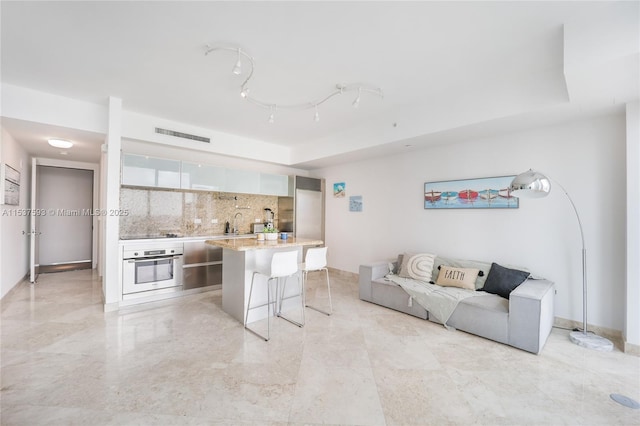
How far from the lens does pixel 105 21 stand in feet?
7.18

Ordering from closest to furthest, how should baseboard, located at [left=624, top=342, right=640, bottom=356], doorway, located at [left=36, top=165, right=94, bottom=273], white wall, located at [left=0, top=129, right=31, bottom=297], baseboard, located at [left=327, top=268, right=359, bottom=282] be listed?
baseboard, located at [left=624, top=342, right=640, bottom=356] < white wall, located at [left=0, top=129, right=31, bottom=297] < baseboard, located at [left=327, top=268, right=359, bottom=282] < doorway, located at [left=36, top=165, right=94, bottom=273]

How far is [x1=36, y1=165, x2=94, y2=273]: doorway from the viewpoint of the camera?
6246 mm

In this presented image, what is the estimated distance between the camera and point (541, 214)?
3498 millimetres

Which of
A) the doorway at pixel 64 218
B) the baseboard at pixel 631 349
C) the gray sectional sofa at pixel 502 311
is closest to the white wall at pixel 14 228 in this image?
the doorway at pixel 64 218

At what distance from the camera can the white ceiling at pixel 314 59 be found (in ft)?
6.83

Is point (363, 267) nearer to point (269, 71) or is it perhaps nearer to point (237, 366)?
point (237, 366)

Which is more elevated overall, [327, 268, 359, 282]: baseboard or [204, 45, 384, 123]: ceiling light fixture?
[204, 45, 384, 123]: ceiling light fixture

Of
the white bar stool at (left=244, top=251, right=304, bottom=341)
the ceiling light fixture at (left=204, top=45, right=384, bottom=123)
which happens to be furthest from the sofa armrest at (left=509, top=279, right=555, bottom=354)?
the ceiling light fixture at (left=204, top=45, right=384, bottom=123)

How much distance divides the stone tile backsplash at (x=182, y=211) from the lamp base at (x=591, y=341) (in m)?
5.19

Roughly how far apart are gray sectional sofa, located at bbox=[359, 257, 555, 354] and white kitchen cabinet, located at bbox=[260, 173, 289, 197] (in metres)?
2.99

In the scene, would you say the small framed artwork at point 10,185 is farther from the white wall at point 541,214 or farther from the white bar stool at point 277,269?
the white wall at point 541,214

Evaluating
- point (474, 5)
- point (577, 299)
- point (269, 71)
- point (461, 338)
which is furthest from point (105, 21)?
point (577, 299)

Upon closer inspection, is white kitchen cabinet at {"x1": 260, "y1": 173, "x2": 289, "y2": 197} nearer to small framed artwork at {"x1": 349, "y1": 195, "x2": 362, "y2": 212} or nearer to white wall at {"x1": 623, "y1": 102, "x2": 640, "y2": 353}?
small framed artwork at {"x1": 349, "y1": 195, "x2": 362, "y2": 212}

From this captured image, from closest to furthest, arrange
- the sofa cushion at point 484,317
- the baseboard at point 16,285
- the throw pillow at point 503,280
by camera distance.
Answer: the sofa cushion at point 484,317
the throw pillow at point 503,280
the baseboard at point 16,285
